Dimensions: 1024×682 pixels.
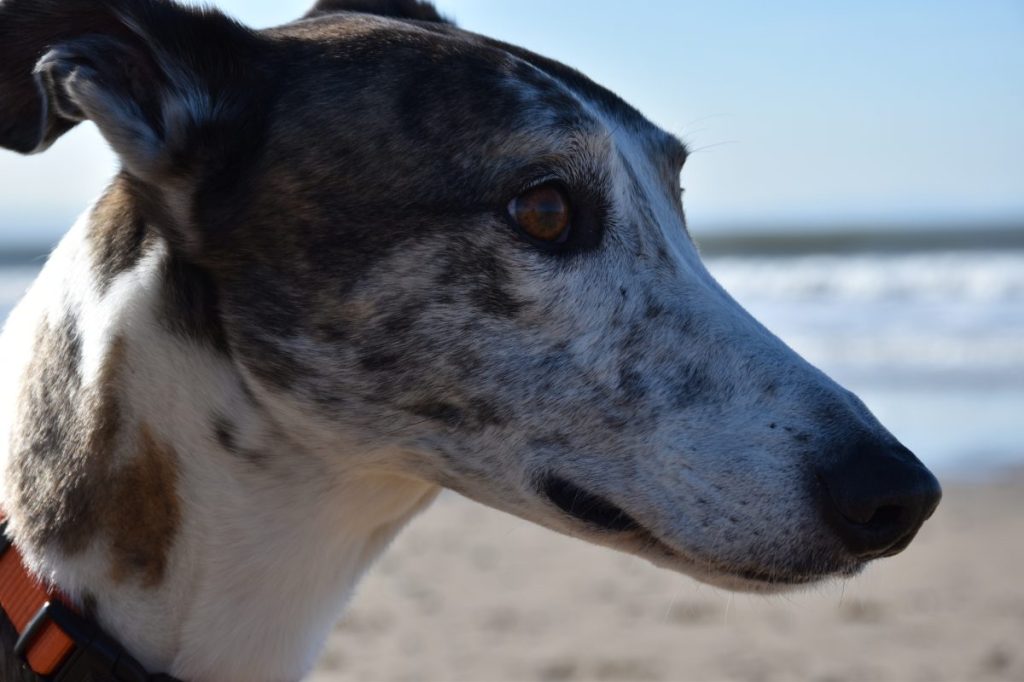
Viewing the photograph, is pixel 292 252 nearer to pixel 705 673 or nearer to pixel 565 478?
pixel 565 478

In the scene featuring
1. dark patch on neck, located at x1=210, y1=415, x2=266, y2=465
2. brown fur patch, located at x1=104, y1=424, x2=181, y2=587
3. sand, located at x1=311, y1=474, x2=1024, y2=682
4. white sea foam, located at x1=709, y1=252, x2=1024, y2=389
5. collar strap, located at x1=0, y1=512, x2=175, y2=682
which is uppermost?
dark patch on neck, located at x1=210, y1=415, x2=266, y2=465

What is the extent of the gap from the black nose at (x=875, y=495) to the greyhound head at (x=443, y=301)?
0.05m

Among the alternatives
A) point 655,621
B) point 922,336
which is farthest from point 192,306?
point 922,336

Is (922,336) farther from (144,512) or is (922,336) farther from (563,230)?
(144,512)

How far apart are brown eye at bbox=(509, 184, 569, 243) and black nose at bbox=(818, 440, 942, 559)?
652 millimetres

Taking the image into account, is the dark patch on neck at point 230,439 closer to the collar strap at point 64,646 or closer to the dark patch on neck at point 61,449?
the dark patch on neck at point 61,449

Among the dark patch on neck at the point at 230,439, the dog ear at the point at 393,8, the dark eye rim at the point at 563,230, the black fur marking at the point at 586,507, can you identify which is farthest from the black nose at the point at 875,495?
the dog ear at the point at 393,8

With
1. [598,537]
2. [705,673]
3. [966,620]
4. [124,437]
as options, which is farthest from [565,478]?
[966,620]

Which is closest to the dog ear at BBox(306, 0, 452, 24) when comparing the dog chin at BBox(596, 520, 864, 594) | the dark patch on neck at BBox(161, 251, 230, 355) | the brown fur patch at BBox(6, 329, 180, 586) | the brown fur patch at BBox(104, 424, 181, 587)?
the dark patch on neck at BBox(161, 251, 230, 355)

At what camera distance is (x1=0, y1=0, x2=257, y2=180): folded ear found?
2.34 m

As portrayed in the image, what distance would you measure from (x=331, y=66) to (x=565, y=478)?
35.4 inches

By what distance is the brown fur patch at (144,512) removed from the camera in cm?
232

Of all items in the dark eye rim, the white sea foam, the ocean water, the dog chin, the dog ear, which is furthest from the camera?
the white sea foam

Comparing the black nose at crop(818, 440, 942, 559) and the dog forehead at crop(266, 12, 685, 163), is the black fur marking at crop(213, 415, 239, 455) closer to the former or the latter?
the dog forehead at crop(266, 12, 685, 163)
